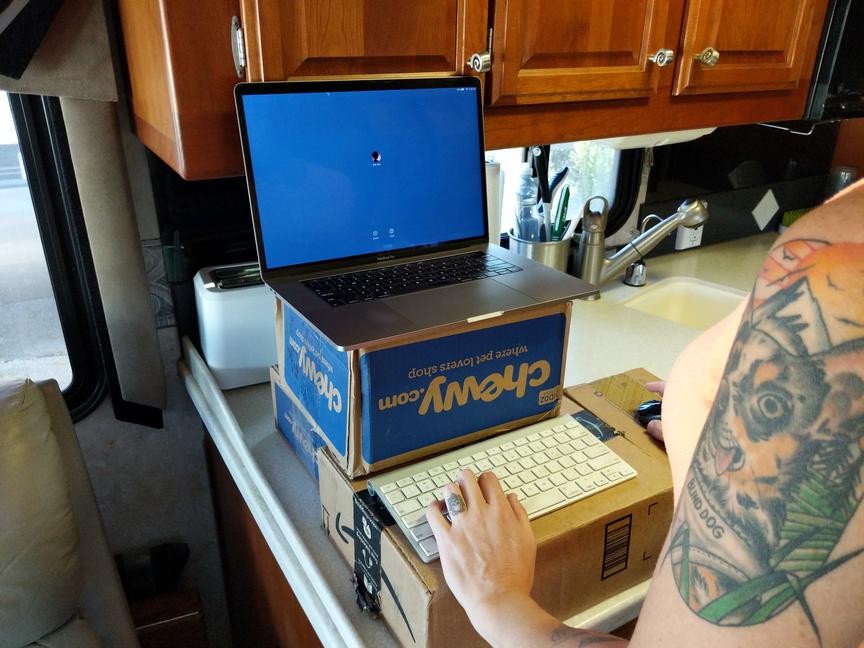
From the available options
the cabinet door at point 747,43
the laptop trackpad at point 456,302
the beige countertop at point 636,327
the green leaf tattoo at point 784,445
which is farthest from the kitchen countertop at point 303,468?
the cabinet door at point 747,43

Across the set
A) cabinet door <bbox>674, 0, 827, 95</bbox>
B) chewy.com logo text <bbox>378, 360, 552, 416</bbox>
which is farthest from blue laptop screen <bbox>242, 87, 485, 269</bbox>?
cabinet door <bbox>674, 0, 827, 95</bbox>

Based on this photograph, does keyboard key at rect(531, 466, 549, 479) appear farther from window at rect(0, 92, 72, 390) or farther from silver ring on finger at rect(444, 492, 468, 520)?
window at rect(0, 92, 72, 390)

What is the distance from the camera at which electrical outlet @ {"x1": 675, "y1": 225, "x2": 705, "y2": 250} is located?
2184 millimetres

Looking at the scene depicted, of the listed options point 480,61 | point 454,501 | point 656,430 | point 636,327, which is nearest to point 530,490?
point 454,501

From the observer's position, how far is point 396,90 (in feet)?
3.01

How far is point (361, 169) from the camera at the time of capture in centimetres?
93

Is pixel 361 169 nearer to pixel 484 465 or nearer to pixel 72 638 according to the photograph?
pixel 484 465

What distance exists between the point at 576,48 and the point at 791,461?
83 cm

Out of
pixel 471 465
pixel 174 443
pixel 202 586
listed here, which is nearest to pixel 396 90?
pixel 471 465

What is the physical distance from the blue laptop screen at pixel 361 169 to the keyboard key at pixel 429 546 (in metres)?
0.42

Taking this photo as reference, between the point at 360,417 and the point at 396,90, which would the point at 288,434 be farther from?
the point at 396,90

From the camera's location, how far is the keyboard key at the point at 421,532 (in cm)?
73

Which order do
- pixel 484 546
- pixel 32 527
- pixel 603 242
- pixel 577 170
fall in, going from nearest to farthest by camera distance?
pixel 484 546, pixel 32 527, pixel 603 242, pixel 577 170

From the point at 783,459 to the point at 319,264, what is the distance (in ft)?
2.20
